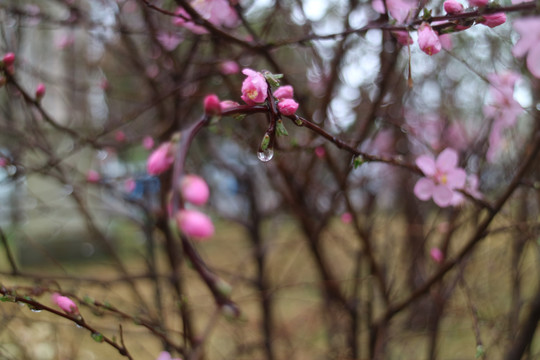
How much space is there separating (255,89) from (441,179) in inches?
29.6

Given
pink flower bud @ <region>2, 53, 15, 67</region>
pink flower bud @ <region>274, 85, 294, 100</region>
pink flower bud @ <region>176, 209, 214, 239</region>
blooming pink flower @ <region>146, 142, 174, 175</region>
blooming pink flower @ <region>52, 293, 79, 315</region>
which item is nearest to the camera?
pink flower bud @ <region>176, 209, 214, 239</region>

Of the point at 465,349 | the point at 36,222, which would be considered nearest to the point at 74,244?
the point at 36,222

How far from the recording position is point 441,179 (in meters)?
1.37

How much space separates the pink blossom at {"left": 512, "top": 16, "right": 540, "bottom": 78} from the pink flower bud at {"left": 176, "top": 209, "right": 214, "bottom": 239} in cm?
57

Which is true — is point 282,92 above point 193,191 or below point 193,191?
above

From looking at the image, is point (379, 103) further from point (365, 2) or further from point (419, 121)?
point (419, 121)

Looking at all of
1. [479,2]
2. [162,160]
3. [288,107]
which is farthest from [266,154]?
[479,2]

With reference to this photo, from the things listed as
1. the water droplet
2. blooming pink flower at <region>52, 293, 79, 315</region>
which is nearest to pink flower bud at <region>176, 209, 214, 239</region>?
the water droplet

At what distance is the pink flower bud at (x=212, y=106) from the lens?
0.81 m

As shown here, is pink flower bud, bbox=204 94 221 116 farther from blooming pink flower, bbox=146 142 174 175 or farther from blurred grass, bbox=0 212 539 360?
blurred grass, bbox=0 212 539 360

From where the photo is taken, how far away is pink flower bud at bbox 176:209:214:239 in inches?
26.0

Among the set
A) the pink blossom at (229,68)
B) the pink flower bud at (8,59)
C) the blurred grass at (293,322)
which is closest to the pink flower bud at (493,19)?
the blurred grass at (293,322)

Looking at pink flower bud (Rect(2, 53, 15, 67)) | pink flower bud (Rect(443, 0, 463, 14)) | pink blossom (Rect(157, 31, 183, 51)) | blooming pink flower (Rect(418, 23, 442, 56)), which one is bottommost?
blooming pink flower (Rect(418, 23, 442, 56))

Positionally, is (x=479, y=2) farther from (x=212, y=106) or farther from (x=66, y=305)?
(x=66, y=305)
